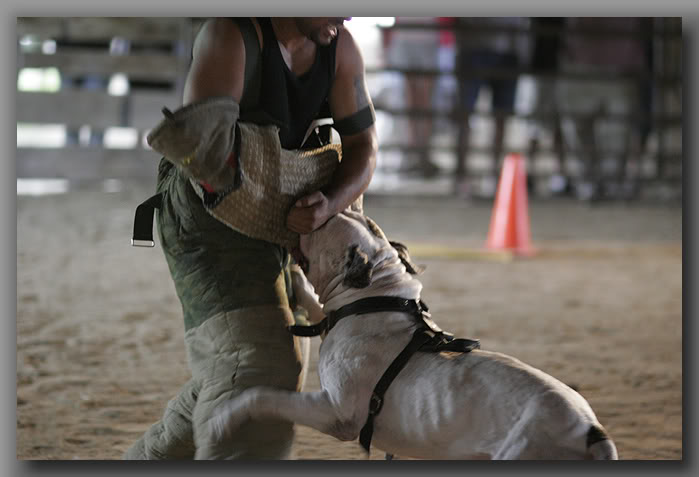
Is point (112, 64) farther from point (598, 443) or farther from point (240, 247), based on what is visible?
point (598, 443)

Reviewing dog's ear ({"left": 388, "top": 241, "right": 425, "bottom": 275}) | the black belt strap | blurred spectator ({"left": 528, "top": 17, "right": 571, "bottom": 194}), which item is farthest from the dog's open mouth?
blurred spectator ({"left": 528, "top": 17, "right": 571, "bottom": 194})

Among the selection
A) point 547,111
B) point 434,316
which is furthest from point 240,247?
point 547,111

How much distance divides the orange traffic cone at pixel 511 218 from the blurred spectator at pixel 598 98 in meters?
1.15

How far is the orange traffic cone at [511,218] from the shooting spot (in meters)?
6.68

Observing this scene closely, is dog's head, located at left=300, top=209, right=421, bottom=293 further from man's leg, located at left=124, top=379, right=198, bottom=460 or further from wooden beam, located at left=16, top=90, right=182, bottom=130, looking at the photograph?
wooden beam, located at left=16, top=90, right=182, bottom=130

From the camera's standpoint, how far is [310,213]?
87.0 inches

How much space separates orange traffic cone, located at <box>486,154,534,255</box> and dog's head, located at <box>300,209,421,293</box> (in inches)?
179

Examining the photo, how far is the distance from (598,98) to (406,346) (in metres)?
8.28

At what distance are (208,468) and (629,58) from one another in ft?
18.1

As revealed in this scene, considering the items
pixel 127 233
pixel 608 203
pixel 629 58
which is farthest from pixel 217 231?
pixel 608 203

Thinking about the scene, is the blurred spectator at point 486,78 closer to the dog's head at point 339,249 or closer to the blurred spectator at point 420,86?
the blurred spectator at point 420,86

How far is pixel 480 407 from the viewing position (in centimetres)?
191

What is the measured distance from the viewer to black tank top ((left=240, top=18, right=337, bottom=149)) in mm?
2264

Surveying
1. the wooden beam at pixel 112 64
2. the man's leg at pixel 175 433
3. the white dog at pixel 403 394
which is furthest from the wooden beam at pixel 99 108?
the white dog at pixel 403 394
